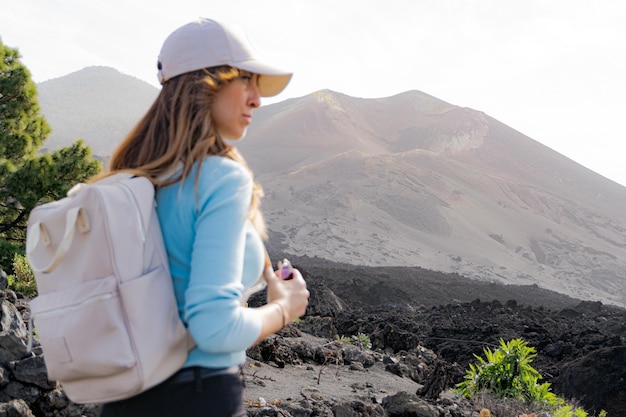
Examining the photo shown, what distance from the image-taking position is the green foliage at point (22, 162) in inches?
436

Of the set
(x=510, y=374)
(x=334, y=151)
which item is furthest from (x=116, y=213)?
(x=334, y=151)

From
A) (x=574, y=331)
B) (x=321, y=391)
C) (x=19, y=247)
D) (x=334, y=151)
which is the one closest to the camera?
(x=321, y=391)

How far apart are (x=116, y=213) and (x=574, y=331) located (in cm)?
1280

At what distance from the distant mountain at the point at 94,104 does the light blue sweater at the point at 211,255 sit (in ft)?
362

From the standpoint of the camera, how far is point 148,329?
1173mm

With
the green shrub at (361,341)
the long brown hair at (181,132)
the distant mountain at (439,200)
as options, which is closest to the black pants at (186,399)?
the long brown hair at (181,132)

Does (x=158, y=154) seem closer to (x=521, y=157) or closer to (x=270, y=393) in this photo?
(x=270, y=393)

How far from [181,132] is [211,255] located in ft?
0.87

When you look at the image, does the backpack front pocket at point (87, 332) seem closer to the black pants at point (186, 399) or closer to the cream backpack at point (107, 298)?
the cream backpack at point (107, 298)

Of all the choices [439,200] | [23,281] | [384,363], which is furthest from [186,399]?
[439,200]

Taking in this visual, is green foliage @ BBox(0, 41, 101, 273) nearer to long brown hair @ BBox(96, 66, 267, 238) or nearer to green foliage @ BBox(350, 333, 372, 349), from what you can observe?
green foliage @ BBox(350, 333, 372, 349)

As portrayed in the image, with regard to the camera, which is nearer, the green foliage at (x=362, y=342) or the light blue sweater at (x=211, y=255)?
the light blue sweater at (x=211, y=255)

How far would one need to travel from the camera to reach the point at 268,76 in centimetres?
146

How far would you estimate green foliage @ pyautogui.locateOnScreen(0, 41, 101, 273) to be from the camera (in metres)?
11.1
